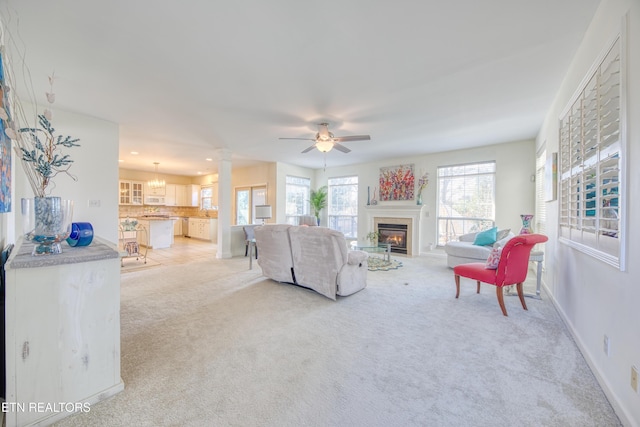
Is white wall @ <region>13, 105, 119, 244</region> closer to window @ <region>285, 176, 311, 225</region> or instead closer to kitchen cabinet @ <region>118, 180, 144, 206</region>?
window @ <region>285, 176, 311, 225</region>

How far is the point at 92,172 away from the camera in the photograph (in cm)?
401

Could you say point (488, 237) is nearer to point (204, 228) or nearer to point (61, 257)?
point (61, 257)

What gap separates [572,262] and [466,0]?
8.12 ft

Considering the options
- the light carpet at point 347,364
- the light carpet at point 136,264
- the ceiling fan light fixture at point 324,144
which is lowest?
the light carpet at point 347,364

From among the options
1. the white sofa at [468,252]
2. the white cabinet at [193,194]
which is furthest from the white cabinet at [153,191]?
the white sofa at [468,252]

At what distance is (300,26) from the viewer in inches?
79.9

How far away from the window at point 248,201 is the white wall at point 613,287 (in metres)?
7.06

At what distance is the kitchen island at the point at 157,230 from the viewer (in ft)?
23.3

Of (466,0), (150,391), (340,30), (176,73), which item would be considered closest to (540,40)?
(466,0)

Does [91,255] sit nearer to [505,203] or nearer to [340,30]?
[340,30]

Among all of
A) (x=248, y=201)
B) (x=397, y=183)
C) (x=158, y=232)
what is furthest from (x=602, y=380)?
(x=158, y=232)

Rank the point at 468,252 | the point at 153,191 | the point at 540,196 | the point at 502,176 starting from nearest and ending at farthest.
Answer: the point at 468,252, the point at 540,196, the point at 502,176, the point at 153,191

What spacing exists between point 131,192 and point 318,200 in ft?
21.7

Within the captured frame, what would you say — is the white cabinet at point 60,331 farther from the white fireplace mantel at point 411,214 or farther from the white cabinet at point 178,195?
the white cabinet at point 178,195
